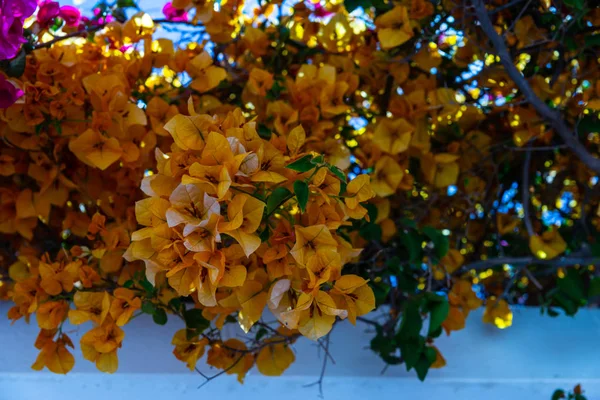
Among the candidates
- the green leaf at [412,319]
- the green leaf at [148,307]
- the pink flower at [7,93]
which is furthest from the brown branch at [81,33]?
the green leaf at [412,319]

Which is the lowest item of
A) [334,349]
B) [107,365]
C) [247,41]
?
[107,365]

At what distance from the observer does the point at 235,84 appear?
1.22m

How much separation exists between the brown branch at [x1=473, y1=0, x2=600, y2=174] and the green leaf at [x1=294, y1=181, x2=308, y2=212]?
53cm

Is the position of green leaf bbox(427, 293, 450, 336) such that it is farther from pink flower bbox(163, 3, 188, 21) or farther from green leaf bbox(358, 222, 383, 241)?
pink flower bbox(163, 3, 188, 21)

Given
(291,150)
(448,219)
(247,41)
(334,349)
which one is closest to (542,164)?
(448,219)

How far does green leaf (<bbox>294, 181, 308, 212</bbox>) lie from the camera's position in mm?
615

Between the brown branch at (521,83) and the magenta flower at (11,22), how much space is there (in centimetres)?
68

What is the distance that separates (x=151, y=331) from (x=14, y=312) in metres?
0.41

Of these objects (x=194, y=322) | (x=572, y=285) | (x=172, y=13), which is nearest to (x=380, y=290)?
(x=194, y=322)

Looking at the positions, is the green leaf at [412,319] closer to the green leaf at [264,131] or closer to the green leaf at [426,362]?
the green leaf at [426,362]

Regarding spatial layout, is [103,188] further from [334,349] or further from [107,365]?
[334,349]

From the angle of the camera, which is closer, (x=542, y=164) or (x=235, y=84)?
(x=235, y=84)

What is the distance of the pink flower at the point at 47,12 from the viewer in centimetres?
96

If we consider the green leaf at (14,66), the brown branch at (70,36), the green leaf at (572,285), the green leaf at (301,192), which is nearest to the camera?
the green leaf at (301,192)
